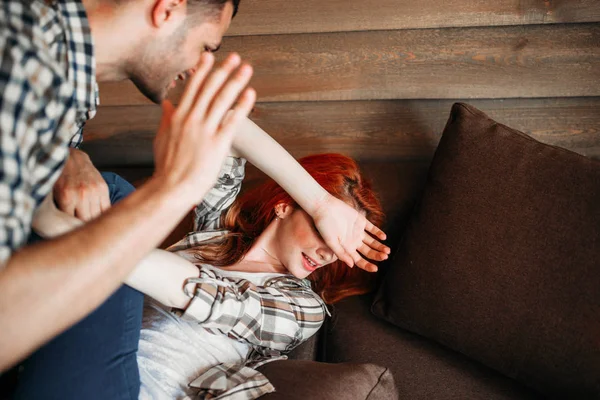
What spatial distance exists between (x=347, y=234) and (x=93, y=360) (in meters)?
0.69

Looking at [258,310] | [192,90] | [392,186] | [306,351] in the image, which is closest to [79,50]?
[192,90]

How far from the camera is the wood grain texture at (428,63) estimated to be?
1.59 meters

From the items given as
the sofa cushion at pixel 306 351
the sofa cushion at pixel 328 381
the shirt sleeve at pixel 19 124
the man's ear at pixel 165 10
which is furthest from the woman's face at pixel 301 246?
the shirt sleeve at pixel 19 124

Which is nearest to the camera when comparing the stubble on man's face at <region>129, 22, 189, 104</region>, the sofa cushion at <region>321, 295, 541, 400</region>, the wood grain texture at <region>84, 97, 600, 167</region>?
the stubble on man's face at <region>129, 22, 189, 104</region>

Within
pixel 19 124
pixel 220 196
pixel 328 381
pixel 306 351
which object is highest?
pixel 19 124

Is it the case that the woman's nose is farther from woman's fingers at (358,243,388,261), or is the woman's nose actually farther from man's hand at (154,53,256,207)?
man's hand at (154,53,256,207)

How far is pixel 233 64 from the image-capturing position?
2.63 feet

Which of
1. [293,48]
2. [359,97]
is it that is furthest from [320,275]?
[293,48]

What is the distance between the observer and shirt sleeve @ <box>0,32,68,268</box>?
2.27 feet

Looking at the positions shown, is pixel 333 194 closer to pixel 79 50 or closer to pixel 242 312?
pixel 242 312

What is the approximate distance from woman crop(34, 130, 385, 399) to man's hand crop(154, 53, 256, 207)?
39 cm

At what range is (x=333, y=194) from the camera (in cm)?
153

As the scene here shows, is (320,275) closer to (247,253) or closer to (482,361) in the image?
(247,253)

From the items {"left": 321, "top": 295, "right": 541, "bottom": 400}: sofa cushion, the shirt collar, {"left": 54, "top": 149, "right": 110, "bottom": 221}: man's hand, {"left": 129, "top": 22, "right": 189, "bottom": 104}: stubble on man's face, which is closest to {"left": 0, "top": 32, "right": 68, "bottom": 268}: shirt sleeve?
the shirt collar
